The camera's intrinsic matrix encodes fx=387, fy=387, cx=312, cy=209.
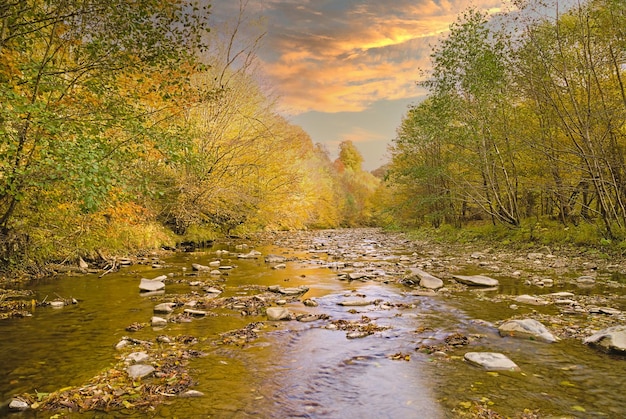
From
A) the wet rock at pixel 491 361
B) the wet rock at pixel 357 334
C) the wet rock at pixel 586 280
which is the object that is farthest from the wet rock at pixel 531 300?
the wet rock at pixel 357 334

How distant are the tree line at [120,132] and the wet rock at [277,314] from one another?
2.72 metres

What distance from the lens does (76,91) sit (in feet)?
28.7

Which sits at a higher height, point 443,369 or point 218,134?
point 218,134

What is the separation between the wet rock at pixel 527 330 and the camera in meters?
5.03

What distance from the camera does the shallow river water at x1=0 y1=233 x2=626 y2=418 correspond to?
3398mm

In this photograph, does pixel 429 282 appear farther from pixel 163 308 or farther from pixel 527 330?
pixel 163 308

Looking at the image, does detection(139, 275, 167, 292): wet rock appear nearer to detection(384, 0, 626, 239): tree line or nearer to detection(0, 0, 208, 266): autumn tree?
detection(0, 0, 208, 266): autumn tree

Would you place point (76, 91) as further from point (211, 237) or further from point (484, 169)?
point (484, 169)

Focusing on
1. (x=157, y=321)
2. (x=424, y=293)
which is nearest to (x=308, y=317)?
(x=157, y=321)

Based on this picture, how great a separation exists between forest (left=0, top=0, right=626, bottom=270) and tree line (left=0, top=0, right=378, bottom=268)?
0.19 ft

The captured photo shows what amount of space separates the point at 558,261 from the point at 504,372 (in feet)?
31.0

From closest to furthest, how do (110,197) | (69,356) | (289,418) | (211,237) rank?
(289,418)
(69,356)
(110,197)
(211,237)

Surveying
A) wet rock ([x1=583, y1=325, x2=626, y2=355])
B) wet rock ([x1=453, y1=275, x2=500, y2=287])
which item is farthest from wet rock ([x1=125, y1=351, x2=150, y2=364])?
wet rock ([x1=453, y1=275, x2=500, y2=287])

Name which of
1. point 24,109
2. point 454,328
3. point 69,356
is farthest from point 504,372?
point 24,109
